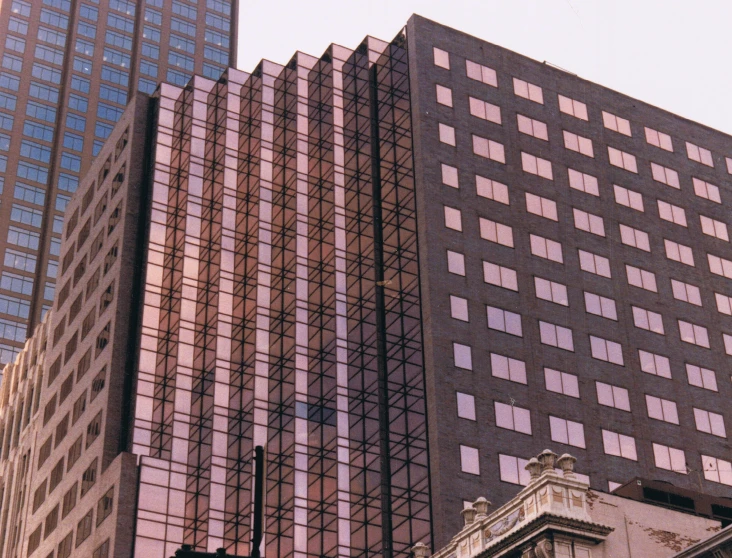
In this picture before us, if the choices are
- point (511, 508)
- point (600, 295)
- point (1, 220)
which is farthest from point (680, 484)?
point (1, 220)

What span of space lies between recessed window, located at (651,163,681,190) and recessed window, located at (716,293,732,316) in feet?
34.9

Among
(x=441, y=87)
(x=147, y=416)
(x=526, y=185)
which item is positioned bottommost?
(x=147, y=416)

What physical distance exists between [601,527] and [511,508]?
4.20 metres

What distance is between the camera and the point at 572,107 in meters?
120

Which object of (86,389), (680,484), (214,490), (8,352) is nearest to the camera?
(680,484)

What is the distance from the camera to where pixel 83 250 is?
135625 millimetres

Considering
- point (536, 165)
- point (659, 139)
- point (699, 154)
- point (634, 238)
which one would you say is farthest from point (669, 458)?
point (699, 154)

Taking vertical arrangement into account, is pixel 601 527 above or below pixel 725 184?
below

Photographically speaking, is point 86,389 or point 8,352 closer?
point 86,389

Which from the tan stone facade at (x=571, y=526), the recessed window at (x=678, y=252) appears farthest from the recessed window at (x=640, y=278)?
the tan stone facade at (x=571, y=526)

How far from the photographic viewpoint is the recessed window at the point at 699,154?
124m

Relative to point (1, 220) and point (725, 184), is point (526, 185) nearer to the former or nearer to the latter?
point (725, 184)

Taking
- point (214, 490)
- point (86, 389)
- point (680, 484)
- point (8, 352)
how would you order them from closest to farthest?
point (680, 484) → point (214, 490) → point (86, 389) → point (8, 352)

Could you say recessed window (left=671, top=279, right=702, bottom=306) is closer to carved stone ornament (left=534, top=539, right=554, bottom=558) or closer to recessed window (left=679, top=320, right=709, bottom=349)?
recessed window (left=679, top=320, right=709, bottom=349)
